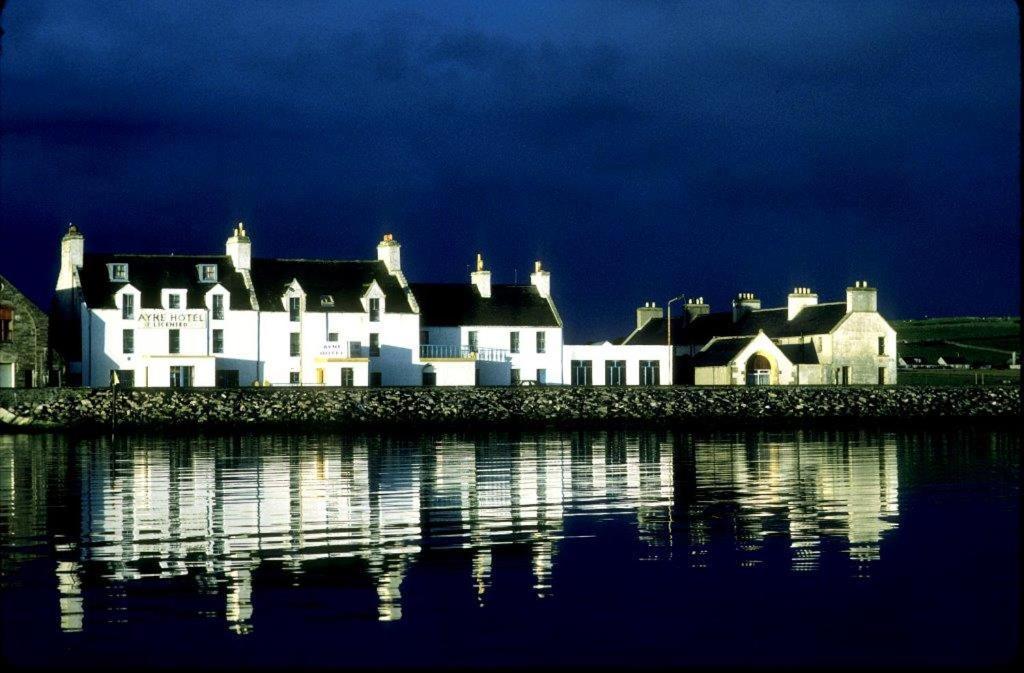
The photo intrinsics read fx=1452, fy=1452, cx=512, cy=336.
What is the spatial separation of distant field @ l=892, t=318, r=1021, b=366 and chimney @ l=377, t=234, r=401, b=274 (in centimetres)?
5751

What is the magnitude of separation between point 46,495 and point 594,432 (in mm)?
41501

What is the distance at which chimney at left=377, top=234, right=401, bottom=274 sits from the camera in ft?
281

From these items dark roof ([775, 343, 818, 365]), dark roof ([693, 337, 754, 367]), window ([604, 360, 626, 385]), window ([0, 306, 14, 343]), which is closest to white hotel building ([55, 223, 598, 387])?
window ([604, 360, 626, 385])

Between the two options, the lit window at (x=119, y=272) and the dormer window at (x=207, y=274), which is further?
the dormer window at (x=207, y=274)

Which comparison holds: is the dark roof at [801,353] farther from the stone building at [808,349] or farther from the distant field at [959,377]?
the distant field at [959,377]

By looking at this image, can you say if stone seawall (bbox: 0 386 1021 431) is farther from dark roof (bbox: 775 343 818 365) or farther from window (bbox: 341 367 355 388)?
dark roof (bbox: 775 343 818 365)

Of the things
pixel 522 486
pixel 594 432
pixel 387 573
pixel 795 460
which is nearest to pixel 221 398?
pixel 594 432

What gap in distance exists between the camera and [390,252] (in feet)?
282

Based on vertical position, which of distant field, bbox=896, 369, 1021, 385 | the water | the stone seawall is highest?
distant field, bbox=896, 369, 1021, 385

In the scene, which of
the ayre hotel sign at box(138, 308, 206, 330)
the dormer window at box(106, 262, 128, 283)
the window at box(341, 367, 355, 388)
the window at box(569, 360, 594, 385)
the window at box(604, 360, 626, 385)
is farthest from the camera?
the window at box(604, 360, 626, 385)

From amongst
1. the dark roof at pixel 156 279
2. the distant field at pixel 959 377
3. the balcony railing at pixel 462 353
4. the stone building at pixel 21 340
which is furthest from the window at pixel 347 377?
the distant field at pixel 959 377

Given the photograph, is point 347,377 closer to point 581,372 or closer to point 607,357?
point 581,372

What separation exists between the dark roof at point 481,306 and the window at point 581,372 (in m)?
3.05

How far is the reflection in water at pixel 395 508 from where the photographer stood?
2197 centimetres
